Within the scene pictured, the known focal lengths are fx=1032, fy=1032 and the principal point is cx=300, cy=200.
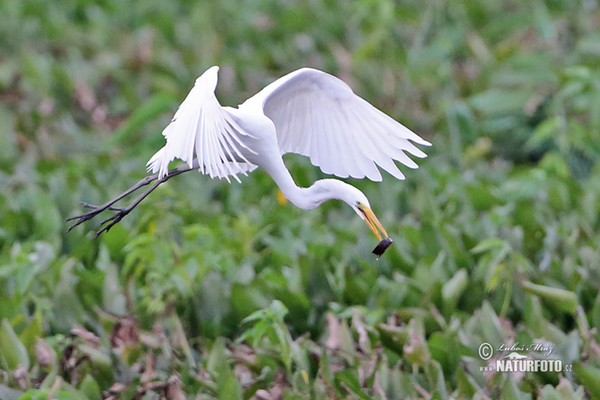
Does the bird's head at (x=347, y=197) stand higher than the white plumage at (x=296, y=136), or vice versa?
the white plumage at (x=296, y=136)

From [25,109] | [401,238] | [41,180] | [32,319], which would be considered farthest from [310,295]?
[25,109]

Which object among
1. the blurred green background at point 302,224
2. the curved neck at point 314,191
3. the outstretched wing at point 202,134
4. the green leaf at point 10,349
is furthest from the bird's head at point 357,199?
the green leaf at point 10,349

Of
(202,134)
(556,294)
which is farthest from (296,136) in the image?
(556,294)

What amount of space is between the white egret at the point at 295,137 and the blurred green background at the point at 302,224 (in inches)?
23.7

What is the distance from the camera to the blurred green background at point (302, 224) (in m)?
3.45

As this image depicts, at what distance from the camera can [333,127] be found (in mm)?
2791

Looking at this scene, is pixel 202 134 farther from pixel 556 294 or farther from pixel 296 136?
pixel 556 294

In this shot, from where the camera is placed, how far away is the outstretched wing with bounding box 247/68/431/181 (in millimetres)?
2672

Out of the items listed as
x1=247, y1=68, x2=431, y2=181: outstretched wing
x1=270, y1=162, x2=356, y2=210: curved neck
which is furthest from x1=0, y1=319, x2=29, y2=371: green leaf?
x1=270, y1=162, x2=356, y2=210: curved neck

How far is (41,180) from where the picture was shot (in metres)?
5.23

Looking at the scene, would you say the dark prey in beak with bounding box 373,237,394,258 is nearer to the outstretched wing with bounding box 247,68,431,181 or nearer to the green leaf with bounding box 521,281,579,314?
the outstretched wing with bounding box 247,68,431,181

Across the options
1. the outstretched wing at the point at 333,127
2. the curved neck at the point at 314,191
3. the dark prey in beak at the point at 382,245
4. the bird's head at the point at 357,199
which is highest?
the outstretched wing at the point at 333,127

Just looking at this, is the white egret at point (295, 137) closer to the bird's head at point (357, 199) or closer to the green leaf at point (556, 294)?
the bird's head at point (357, 199)

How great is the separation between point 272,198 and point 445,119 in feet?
5.75
